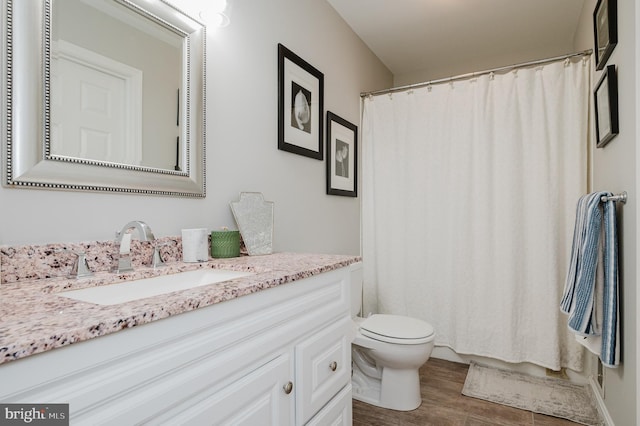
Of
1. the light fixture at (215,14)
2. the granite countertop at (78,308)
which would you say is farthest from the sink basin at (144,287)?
the light fixture at (215,14)

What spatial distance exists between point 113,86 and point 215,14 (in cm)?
56

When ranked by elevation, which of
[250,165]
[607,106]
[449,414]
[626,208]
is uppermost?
[607,106]

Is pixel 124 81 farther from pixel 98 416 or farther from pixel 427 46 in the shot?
pixel 427 46

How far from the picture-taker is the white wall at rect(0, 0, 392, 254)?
3.41ft

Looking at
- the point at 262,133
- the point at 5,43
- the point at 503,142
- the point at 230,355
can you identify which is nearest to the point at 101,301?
the point at 230,355

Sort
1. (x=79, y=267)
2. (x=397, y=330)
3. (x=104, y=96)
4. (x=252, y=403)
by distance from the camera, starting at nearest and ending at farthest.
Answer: (x=252, y=403), (x=79, y=267), (x=104, y=96), (x=397, y=330)

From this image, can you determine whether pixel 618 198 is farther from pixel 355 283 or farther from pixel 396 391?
pixel 396 391

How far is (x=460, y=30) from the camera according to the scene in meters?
2.76

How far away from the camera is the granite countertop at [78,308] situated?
0.51 meters

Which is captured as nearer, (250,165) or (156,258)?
(156,258)

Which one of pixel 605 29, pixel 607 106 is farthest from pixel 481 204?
pixel 605 29

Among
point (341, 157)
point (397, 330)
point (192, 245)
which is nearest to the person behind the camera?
point (192, 245)

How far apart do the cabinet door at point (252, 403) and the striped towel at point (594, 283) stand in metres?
1.33

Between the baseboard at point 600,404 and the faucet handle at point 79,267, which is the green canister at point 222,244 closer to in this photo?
the faucet handle at point 79,267
